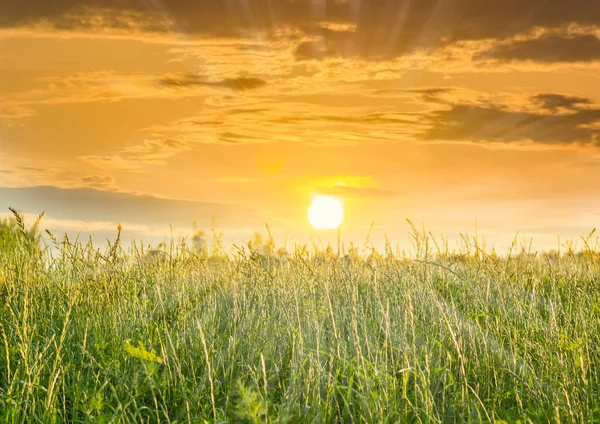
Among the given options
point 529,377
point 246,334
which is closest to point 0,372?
point 246,334

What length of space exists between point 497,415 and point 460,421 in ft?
0.91

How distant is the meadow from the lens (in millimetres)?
3830

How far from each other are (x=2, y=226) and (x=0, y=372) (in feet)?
26.6

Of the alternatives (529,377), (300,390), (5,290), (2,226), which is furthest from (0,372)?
(2,226)

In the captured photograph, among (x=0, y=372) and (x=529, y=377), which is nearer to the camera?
(x=529, y=377)

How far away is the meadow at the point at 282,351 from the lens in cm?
383

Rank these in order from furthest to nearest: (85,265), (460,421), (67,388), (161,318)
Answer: (85,265) < (161,318) < (67,388) < (460,421)

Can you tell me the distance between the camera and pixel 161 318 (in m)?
5.82

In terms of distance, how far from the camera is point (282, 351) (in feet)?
16.2

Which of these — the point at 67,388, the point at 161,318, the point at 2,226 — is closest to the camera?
the point at 67,388

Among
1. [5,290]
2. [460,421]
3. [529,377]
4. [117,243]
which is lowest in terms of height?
[460,421]

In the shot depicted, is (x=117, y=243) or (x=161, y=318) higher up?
(x=117, y=243)

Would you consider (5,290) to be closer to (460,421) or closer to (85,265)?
(85,265)

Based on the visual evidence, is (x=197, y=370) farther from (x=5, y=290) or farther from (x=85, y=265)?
(x=5, y=290)
